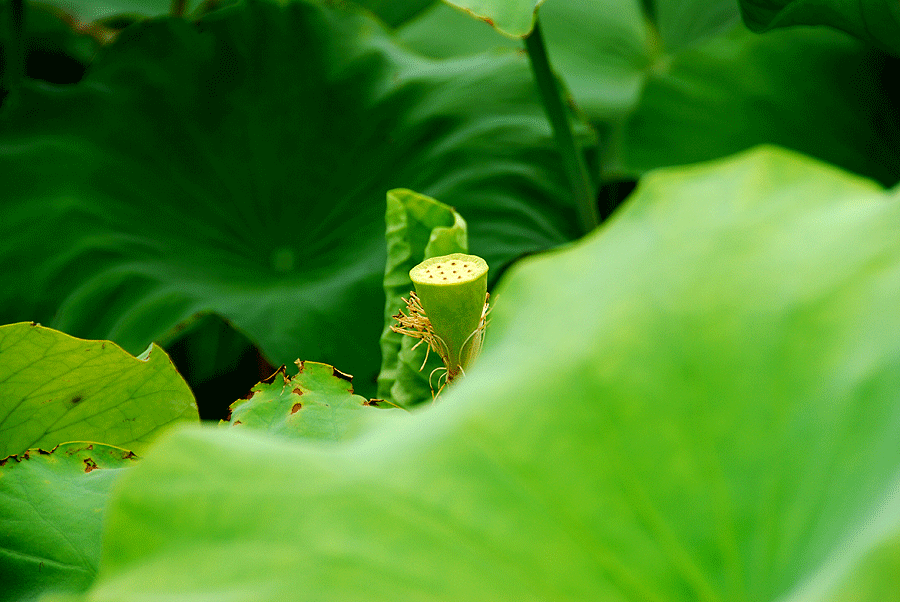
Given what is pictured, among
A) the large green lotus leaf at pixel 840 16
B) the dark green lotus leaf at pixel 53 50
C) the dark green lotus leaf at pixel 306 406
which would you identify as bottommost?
the dark green lotus leaf at pixel 53 50

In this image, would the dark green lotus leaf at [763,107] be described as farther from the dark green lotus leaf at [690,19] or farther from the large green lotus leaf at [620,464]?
the large green lotus leaf at [620,464]

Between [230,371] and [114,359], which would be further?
[230,371]

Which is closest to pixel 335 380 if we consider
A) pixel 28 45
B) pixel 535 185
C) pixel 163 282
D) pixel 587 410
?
pixel 587 410

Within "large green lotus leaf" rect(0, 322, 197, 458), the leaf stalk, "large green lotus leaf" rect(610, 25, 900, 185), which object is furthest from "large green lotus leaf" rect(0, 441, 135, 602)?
"large green lotus leaf" rect(610, 25, 900, 185)

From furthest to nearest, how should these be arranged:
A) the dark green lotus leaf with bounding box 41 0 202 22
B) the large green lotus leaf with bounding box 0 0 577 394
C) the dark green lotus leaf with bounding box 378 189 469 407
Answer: the dark green lotus leaf with bounding box 41 0 202 22 → the large green lotus leaf with bounding box 0 0 577 394 → the dark green lotus leaf with bounding box 378 189 469 407

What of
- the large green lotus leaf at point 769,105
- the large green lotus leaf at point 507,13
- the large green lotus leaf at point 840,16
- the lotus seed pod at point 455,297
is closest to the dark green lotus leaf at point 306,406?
the lotus seed pod at point 455,297

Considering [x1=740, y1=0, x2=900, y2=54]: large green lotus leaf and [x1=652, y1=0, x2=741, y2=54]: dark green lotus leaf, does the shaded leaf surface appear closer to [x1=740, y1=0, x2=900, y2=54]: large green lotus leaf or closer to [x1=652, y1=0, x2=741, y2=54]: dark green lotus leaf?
[x1=652, y1=0, x2=741, y2=54]: dark green lotus leaf

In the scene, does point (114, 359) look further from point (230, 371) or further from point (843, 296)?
point (230, 371)
